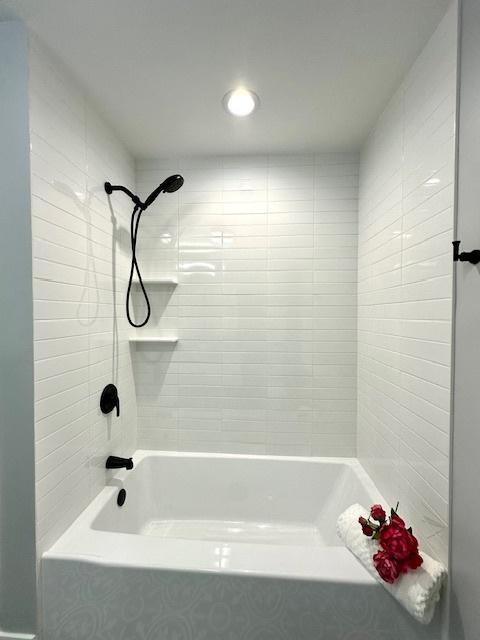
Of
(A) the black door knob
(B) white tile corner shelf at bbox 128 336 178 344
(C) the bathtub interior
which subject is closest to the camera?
(A) the black door knob

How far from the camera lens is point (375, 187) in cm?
167

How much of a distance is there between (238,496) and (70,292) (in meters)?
1.52

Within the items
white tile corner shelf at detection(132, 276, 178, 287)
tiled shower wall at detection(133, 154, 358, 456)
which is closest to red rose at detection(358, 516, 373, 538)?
tiled shower wall at detection(133, 154, 358, 456)

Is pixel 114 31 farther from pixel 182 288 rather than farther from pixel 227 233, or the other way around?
pixel 182 288

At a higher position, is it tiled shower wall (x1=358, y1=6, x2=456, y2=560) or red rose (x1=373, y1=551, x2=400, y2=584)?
tiled shower wall (x1=358, y1=6, x2=456, y2=560)

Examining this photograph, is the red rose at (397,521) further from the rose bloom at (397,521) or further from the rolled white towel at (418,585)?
the rolled white towel at (418,585)

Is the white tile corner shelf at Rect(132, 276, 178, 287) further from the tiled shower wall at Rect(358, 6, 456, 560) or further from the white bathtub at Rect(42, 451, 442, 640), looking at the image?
the white bathtub at Rect(42, 451, 442, 640)

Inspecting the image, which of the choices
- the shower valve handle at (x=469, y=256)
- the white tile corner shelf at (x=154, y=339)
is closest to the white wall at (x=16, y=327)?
the white tile corner shelf at (x=154, y=339)

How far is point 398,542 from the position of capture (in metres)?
1.05

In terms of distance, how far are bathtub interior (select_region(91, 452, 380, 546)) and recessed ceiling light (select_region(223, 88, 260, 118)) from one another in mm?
1903

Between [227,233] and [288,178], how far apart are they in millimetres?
498

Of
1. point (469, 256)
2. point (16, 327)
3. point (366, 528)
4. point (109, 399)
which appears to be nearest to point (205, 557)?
point (366, 528)

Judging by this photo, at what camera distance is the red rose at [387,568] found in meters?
1.03

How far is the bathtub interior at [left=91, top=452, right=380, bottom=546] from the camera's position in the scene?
1875 millimetres
